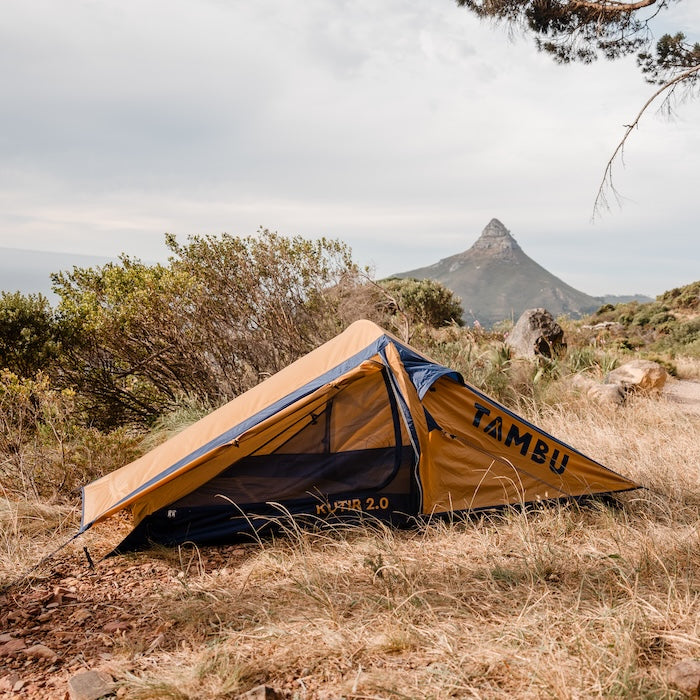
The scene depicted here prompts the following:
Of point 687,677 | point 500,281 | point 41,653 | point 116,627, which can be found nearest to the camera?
point 687,677

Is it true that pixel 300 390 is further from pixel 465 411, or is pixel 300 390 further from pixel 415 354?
pixel 465 411

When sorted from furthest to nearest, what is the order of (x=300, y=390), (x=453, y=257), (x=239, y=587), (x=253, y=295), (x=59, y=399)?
(x=453, y=257), (x=253, y=295), (x=59, y=399), (x=300, y=390), (x=239, y=587)

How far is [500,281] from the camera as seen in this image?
89125 millimetres

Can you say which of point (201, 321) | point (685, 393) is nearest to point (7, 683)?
point (201, 321)

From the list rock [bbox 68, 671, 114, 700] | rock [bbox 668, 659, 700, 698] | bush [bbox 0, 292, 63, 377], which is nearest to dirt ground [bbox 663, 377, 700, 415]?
rock [bbox 668, 659, 700, 698]

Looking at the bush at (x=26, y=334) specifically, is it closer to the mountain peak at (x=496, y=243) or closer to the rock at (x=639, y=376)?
the rock at (x=639, y=376)

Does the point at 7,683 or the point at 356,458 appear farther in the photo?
the point at 356,458

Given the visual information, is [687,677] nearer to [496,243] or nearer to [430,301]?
[430,301]

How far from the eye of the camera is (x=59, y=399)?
5391 mm

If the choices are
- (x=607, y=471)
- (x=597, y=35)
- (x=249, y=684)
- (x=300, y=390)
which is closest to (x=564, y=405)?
(x=607, y=471)

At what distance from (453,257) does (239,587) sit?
100037 mm

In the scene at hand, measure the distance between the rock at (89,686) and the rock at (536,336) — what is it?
856 centimetres

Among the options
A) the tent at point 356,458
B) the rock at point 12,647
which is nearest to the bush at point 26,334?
the tent at point 356,458

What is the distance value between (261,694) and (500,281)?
3586 inches
